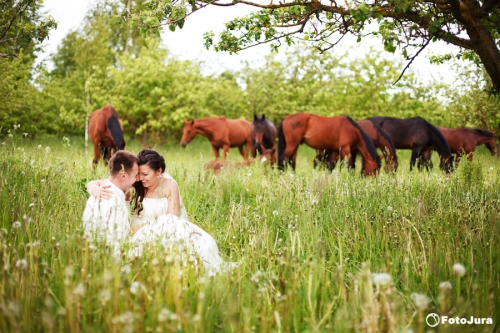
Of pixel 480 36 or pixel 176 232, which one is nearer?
pixel 176 232

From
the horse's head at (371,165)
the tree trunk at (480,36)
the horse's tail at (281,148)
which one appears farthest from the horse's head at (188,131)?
the tree trunk at (480,36)

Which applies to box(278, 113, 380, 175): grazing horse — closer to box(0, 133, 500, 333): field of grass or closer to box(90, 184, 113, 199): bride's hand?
box(0, 133, 500, 333): field of grass

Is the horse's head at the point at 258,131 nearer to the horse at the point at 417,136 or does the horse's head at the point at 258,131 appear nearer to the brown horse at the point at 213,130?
the brown horse at the point at 213,130

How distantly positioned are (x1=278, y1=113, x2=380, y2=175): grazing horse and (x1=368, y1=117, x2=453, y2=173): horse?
236cm

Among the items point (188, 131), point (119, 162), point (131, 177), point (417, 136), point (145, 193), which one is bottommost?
point (145, 193)

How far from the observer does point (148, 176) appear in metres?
5.36

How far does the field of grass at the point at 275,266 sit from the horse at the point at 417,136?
20.3 ft

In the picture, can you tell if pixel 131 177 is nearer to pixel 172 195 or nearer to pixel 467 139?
pixel 172 195

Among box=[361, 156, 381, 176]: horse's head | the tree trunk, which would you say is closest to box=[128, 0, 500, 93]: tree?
the tree trunk

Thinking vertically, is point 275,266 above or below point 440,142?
below

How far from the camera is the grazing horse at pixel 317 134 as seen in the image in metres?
12.8

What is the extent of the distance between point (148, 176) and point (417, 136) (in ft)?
36.6

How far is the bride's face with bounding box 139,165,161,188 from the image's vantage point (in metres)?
5.32

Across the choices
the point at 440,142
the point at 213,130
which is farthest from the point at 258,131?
the point at 440,142
